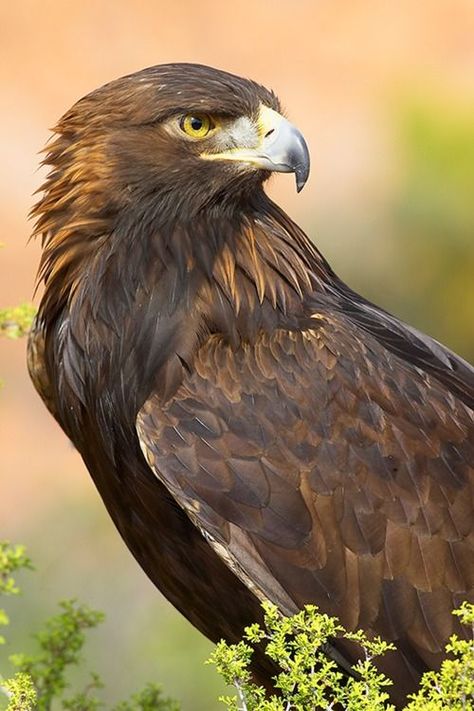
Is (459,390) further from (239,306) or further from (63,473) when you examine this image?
(63,473)

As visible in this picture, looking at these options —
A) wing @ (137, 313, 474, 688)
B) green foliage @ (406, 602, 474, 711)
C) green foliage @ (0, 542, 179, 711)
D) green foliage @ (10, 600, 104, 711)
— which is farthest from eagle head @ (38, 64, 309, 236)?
green foliage @ (406, 602, 474, 711)

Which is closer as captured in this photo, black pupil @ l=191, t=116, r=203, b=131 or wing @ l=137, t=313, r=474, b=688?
wing @ l=137, t=313, r=474, b=688

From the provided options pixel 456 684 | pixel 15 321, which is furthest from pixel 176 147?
pixel 456 684

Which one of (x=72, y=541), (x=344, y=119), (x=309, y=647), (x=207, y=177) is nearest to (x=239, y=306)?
(x=207, y=177)

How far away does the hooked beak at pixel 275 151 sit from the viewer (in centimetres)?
505

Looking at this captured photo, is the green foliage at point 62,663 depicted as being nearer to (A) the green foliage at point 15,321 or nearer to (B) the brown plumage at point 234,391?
(B) the brown plumage at point 234,391

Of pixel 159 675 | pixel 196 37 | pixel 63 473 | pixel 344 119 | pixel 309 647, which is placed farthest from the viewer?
pixel 196 37

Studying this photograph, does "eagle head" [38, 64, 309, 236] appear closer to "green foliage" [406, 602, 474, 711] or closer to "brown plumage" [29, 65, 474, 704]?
"brown plumage" [29, 65, 474, 704]

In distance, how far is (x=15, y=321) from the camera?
555 centimetres

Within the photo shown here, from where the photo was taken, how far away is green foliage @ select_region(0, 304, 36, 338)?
5426 mm

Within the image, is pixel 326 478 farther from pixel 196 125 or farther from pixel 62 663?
pixel 196 125

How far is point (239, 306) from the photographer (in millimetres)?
5129

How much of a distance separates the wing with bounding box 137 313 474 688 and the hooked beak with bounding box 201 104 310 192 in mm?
548

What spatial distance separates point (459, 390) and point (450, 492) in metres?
0.49
